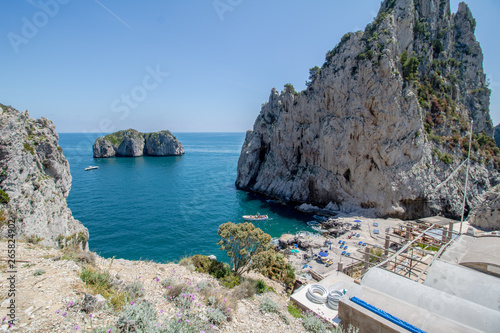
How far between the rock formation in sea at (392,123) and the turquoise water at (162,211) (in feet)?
34.6

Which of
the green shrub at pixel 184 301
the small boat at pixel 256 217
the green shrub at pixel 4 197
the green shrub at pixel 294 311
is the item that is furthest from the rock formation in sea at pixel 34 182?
the small boat at pixel 256 217

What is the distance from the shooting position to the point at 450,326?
26.4 ft

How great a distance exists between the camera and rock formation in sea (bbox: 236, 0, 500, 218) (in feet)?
144

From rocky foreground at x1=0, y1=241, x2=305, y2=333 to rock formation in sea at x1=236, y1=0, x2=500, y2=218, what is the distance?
137 feet

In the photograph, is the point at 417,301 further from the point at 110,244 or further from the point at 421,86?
the point at 421,86

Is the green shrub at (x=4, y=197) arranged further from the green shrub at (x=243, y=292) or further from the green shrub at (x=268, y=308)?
the green shrub at (x=268, y=308)

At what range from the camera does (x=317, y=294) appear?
537 inches

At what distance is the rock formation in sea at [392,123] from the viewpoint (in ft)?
144

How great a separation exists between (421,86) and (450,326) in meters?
54.8

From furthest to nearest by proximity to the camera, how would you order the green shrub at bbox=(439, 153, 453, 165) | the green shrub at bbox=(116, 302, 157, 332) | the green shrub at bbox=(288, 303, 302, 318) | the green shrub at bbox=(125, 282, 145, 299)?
1. the green shrub at bbox=(439, 153, 453, 165)
2. the green shrub at bbox=(288, 303, 302, 318)
3. the green shrub at bbox=(125, 282, 145, 299)
4. the green shrub at bbox=(116, 302, 157, 332)

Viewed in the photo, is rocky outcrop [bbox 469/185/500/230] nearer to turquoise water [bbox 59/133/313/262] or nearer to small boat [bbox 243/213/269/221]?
turquoise water [bbox 59/133/313/262]

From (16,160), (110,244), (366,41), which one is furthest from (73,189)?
(366,41)

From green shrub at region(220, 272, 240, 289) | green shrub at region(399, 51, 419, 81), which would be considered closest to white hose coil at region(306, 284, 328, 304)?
green shrub at region(220, 272, 240, 289)

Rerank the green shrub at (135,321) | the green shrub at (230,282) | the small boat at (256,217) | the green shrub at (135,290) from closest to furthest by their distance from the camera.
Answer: the green shrub at (135,321)
the green shrub at (135,290)
the green shrub at (230,282)
the small boat at (256,217)
